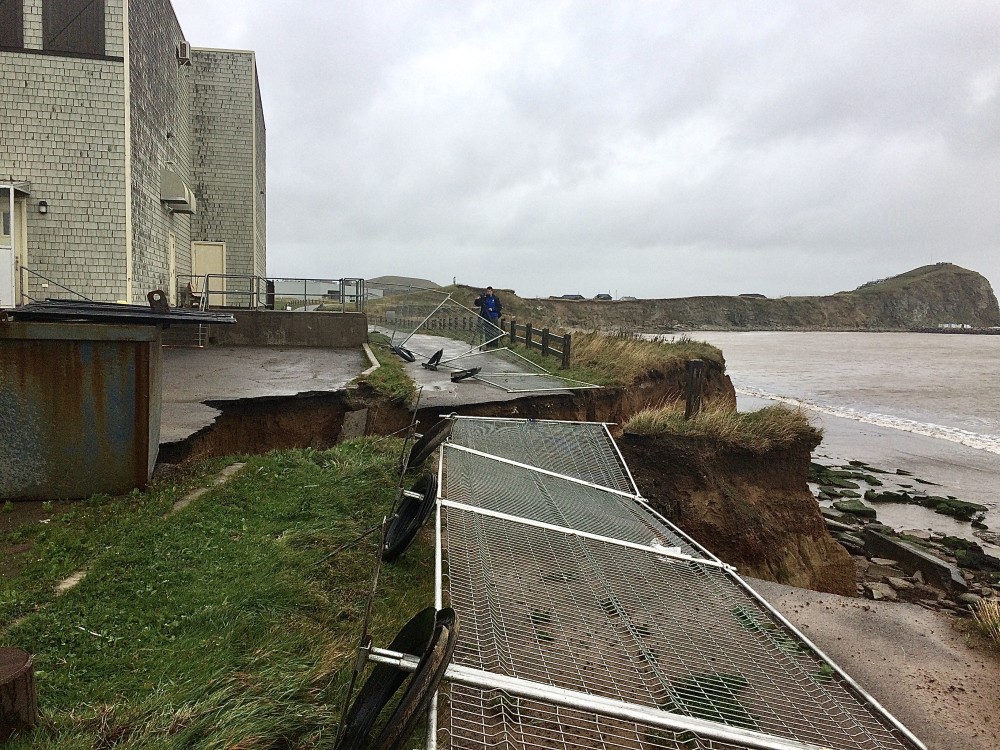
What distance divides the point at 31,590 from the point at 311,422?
6.26 m

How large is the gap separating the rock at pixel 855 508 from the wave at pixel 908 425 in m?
8.80

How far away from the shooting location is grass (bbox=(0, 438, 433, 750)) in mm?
3057

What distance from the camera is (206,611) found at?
4133 mm

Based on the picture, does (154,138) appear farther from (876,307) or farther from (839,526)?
(876,307)

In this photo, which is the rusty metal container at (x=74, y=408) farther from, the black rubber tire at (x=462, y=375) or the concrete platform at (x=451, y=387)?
the black rubber tire at (x=462, y=375)

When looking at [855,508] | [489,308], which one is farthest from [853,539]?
[489,308]

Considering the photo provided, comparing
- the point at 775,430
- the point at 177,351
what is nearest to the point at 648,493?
the point at 775,430

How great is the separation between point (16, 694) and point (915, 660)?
5.47 metres

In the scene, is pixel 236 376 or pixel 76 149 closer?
pixel 236 376

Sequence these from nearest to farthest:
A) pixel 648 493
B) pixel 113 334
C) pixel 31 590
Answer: pixel 31 590 < pixel 113 334 < pixel 648 493

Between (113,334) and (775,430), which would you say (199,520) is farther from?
(775,430)

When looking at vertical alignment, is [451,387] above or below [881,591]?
above

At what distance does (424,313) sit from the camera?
765 inches

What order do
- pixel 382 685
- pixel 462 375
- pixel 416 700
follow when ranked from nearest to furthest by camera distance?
pixel 416 700 < pixel 382 685 < pixel 462 375
